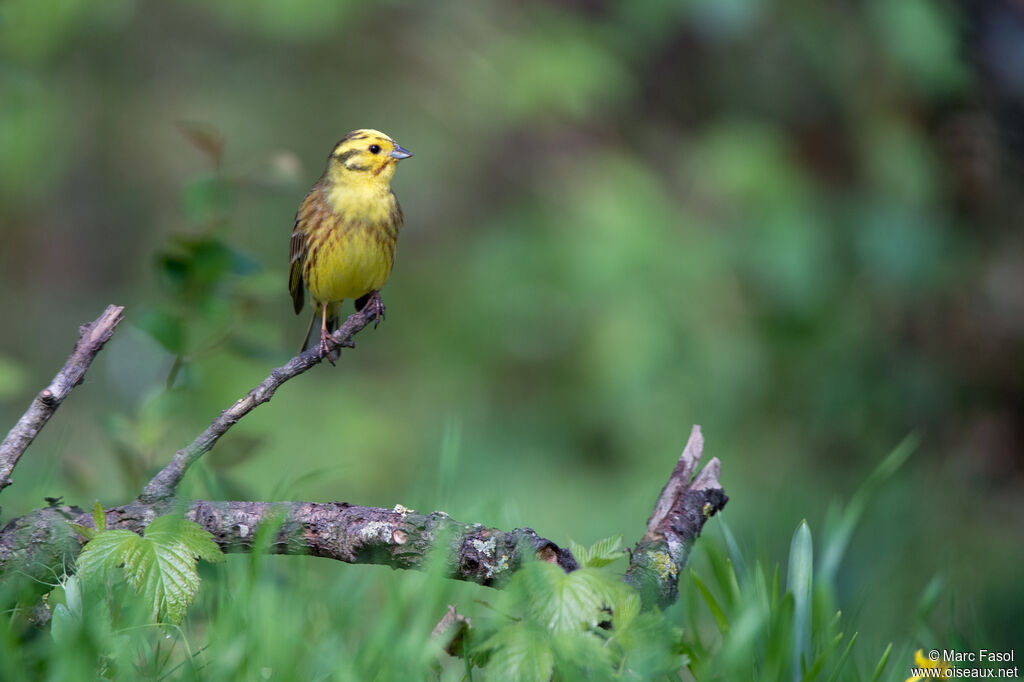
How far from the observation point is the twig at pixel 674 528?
1.79m

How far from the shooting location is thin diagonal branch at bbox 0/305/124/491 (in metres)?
1.81

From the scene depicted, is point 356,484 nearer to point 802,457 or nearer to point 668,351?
point 668,351

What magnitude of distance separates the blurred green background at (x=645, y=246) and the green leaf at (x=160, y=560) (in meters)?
2.01

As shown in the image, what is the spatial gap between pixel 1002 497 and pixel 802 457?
825mm

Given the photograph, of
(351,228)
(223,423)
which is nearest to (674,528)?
(223,423)

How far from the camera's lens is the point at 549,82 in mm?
4254

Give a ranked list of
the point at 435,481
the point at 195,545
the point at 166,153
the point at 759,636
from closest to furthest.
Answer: the point at 195,545, the point at 759,636, the point at 435,481, the point at 166,153

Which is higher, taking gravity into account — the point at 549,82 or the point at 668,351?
the point at 549,82

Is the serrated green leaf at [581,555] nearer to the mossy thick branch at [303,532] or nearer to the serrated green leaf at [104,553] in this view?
the mossy thick branch at [303,532]

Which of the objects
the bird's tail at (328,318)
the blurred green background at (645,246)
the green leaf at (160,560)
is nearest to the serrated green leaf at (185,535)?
the green leaf at (160,560)

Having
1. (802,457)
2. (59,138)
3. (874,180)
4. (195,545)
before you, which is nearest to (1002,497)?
(802,457)

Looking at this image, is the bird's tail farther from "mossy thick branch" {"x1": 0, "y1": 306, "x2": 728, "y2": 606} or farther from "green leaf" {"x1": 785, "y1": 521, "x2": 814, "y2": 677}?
"green leaf" {"x1": 785, "y1": 521, "x2": 814, "y2": 677}

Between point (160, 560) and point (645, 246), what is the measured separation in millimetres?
2814

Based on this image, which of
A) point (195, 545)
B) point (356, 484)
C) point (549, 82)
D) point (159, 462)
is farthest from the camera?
point (356, 484)
